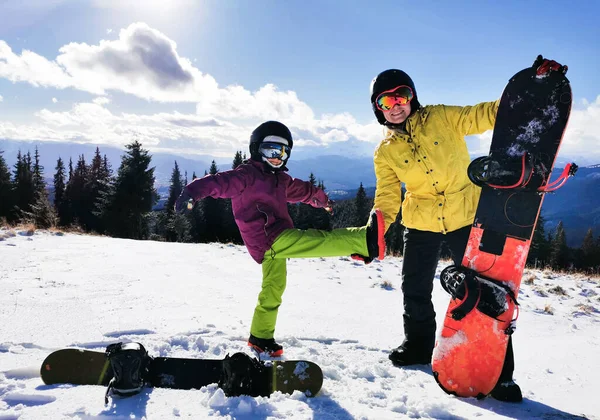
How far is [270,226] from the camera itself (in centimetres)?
322

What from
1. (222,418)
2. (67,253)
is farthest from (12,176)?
(222,418)

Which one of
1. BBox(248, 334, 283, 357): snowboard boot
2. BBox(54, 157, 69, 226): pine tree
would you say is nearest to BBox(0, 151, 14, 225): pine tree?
BBox(54, 157, 69, 226): pine tree

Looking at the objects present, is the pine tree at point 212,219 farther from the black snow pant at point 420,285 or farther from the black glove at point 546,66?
the black glove at point 546,66

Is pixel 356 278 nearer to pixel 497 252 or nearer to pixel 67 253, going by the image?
pixel 497 252

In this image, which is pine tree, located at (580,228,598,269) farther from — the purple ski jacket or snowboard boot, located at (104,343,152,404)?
snowboard boot, located at (104,343,152,404)

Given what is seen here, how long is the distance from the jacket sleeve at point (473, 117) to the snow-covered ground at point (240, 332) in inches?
83.9

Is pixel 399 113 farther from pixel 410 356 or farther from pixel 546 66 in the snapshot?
pixel 410 356

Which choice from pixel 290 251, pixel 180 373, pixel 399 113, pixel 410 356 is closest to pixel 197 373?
pixel 180 373

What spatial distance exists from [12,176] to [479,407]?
55.3 m

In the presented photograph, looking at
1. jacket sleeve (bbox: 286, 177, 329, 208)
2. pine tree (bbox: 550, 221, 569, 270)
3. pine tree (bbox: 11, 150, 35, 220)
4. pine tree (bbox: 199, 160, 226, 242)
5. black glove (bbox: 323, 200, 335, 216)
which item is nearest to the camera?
jacket sleeve (bbox: 286, 177, 329, 208)

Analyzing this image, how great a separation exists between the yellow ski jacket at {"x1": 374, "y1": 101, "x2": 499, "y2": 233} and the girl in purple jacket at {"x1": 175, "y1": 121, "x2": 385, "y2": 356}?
1.38 ft

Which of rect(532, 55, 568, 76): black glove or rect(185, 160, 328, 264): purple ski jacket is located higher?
rect(532, 55, 568, 76): black glove

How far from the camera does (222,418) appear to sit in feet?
6.21

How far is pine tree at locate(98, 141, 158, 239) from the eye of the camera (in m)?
29.8
